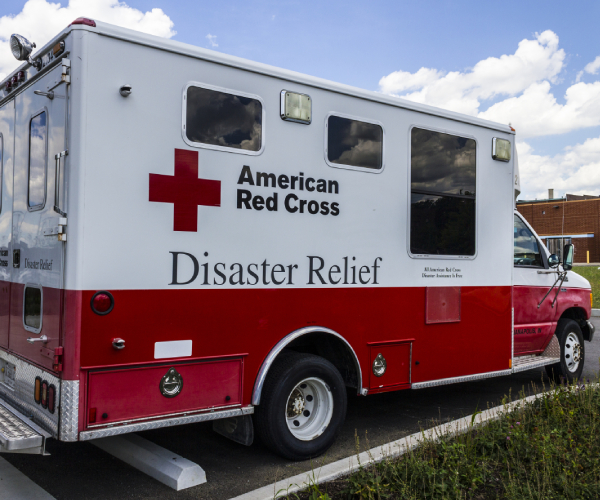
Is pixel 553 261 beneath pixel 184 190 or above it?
beneath

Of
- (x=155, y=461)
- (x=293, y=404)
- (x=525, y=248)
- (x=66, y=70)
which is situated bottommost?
(x=155, y=461)

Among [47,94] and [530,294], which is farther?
[530,294]

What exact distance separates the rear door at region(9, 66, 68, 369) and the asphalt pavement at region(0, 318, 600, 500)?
880 millimetres

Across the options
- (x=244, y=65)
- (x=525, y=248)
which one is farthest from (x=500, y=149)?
(x=244, y=65)

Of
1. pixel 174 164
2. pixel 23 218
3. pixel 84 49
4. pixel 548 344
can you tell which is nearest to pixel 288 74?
pixel 174 164

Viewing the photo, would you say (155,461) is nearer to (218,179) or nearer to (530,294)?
(218,179)

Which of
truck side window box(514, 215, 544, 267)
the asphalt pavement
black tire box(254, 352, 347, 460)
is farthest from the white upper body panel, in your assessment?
the asphalt pavement

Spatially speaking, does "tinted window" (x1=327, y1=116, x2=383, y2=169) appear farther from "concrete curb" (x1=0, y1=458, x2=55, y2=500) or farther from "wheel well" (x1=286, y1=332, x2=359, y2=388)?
"concrete curb" (x1=0, y1=458, x2=55, y2=500)

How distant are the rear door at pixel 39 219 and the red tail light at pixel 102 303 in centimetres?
23

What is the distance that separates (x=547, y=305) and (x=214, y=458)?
4.18m

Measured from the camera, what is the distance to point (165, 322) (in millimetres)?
3697

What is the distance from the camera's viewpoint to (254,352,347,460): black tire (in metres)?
4.11

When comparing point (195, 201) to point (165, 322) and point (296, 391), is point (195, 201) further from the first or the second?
point (296, 391)

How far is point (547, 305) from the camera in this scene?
6.47 m
